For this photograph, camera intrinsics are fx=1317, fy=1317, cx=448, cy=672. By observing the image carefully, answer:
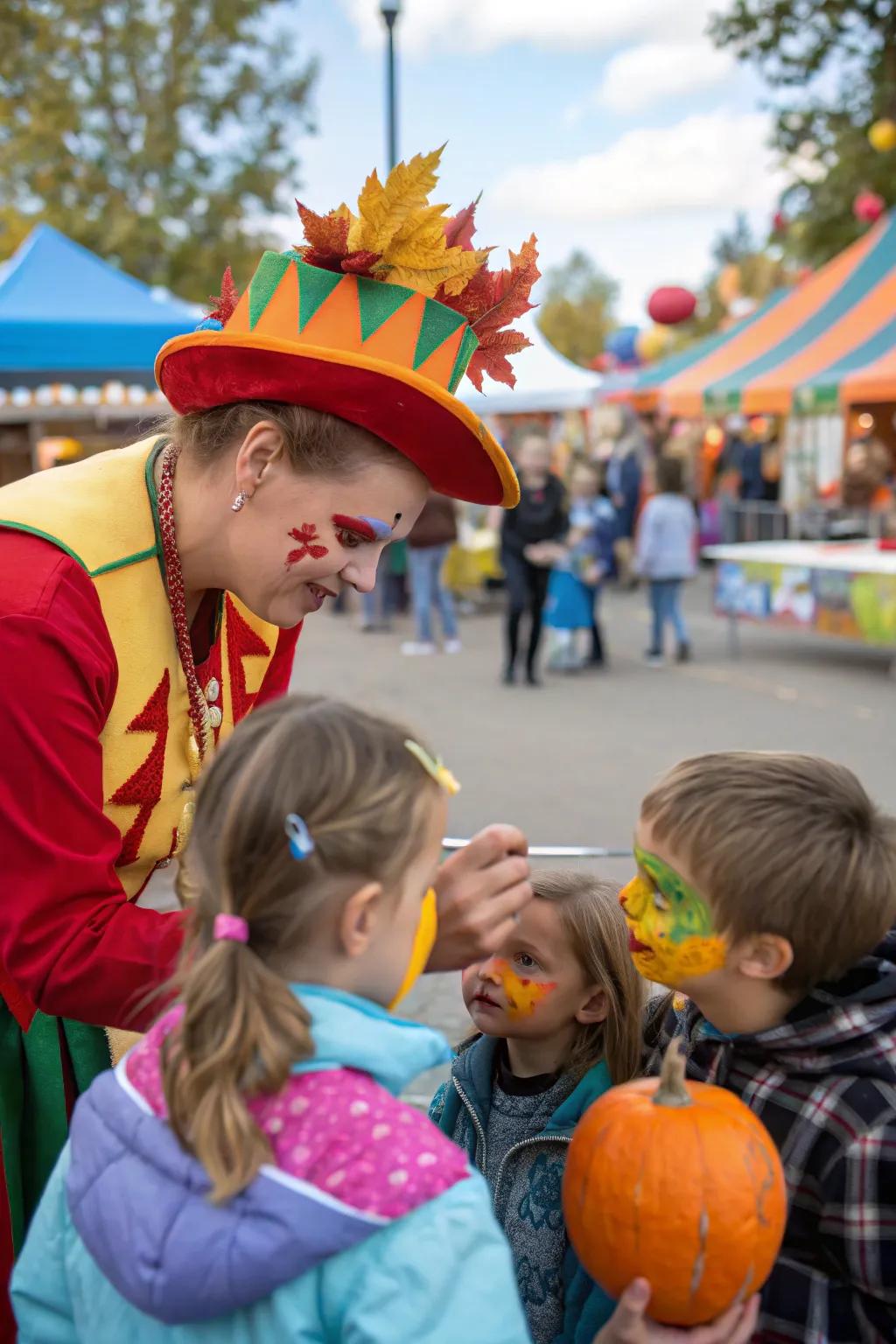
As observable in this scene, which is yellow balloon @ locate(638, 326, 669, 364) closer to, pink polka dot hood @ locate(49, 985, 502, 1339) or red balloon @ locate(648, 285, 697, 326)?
red balloon @ locate(648, 285, 697, 326)

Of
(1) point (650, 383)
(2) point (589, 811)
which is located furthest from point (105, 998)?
(1) point (650, 383)

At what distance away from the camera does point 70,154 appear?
24.0 m

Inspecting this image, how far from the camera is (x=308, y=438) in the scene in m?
1.84

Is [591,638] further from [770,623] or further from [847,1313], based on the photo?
[847,1313]

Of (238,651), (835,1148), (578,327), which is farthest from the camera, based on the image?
(578,327)

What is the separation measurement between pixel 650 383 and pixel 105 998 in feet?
51.3

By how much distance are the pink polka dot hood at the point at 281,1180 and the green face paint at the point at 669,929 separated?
1.32 ft

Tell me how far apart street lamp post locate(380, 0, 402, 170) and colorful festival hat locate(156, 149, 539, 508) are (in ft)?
27.4

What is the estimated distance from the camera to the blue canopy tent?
28.3ft

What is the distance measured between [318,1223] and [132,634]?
96cm

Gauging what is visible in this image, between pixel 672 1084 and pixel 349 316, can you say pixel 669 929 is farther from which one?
pixel 349 316

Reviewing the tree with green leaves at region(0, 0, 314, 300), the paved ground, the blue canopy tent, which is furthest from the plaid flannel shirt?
the tree with green leaves at region(0, 0, 314, 300)

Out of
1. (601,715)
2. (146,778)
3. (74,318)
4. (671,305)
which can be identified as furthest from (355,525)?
(671,305)

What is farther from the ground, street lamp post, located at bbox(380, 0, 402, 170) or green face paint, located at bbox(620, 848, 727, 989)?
street lamp post, located at bbox(380, 0, 402, 170)
